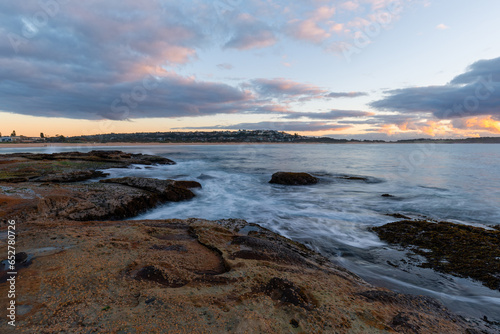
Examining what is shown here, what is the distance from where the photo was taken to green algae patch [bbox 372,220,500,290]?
5.24m

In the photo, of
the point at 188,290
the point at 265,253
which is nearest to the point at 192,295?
the point at 188,290

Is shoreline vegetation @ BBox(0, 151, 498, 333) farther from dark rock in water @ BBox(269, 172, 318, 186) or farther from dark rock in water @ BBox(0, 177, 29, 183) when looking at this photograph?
dark rock in water @ BBox(269, 172, 318, 186)

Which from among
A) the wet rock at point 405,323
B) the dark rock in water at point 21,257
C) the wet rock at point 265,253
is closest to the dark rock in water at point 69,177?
the dark rock in water at point 21,257

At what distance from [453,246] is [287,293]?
5936mm

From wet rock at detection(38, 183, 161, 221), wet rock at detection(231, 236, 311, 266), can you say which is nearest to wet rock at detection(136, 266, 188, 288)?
wet rock at detection(231, 236, 311, 266)

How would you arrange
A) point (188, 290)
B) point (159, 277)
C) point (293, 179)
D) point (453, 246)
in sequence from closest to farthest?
point (188, 290)
point (159, 277)
point (453, 246)
point (293, 179)

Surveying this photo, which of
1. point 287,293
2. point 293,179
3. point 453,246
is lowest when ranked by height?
point 293,179

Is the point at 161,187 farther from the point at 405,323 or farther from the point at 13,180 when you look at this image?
the point at 405,323

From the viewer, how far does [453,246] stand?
250 inches

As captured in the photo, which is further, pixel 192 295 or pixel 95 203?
pixel 95 203

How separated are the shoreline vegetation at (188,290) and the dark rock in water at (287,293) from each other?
2 centimetres

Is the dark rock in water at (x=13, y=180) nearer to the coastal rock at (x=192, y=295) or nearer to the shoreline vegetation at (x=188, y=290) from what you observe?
the shoreline vegetation at (x=188, y=290)

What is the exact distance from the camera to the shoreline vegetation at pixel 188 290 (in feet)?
8.59

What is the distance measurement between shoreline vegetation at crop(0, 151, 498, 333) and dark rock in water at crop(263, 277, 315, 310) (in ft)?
0.05
